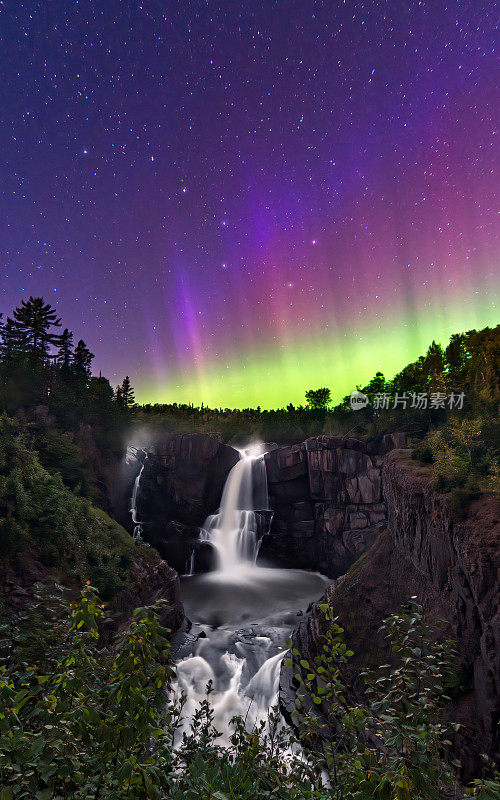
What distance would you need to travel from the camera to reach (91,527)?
60.4 ft

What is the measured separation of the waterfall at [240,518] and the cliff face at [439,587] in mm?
18733

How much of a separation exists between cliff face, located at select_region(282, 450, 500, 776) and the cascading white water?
2.09m

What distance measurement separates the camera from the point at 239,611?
23.5m

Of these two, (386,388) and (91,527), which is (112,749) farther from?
(386,388)

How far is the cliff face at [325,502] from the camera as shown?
1330 inches

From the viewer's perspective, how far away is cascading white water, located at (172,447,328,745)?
1440cm

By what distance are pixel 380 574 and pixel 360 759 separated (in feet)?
42.4

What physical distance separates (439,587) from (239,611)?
54.5 ft
